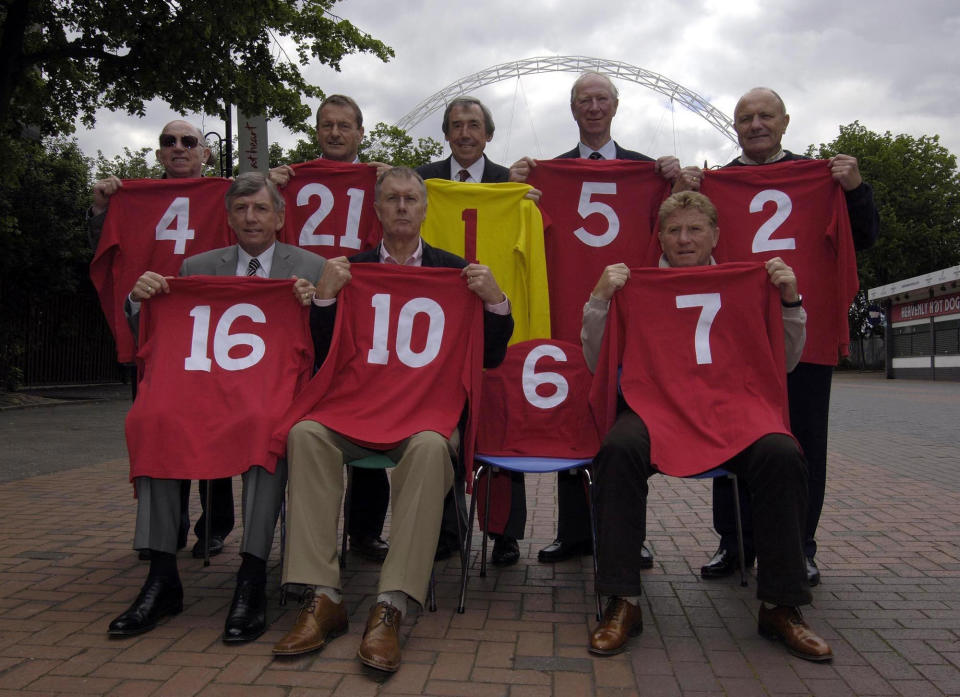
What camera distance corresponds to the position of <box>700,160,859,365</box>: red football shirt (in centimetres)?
409

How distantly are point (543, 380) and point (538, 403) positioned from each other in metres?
0.14

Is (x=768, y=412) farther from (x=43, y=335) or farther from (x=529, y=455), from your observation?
(x=43, y=335)

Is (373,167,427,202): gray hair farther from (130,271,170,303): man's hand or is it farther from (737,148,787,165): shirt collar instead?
(737,148,787,165): shirt collar

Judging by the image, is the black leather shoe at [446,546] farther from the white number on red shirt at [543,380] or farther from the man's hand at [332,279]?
the man's hand at [332,279]

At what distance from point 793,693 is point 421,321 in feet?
7.50

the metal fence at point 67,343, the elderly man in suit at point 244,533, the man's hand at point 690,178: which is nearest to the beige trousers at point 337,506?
the elderly man in suit at point 244,533

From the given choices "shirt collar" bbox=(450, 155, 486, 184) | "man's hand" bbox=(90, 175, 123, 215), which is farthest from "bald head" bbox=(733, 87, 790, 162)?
"man's hand" bbox=(90, 175, 123, 215)

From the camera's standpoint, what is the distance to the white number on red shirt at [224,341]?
3.77 m

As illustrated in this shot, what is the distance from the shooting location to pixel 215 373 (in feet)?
12.3

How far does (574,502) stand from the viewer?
4.52 metres

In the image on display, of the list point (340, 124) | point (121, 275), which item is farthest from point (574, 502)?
point (121, 275)

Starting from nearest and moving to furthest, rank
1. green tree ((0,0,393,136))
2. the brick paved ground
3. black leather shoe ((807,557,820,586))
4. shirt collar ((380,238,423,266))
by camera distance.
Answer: the brick paved ground < black leather shoe ((807,557,820,586)) < shirt collar ((380,238,423,266)) < green tree ((0,0,393,136))

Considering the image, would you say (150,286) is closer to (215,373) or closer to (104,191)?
(215,373)

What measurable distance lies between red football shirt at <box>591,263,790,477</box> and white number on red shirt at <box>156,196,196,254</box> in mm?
2708
